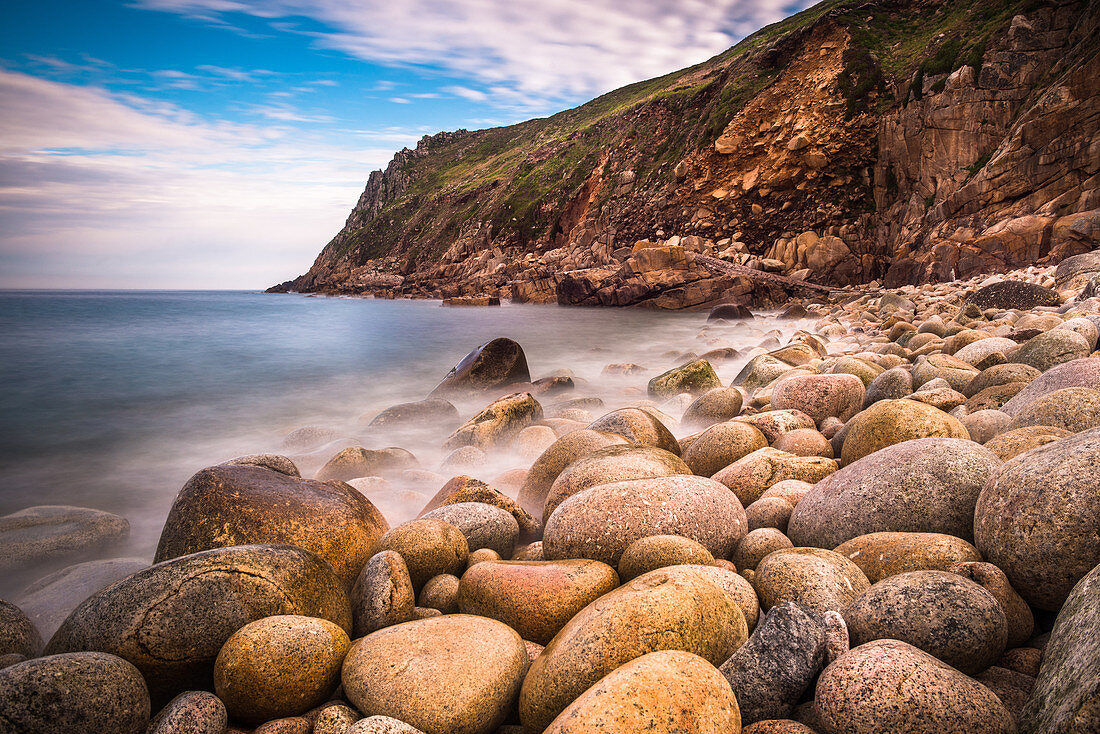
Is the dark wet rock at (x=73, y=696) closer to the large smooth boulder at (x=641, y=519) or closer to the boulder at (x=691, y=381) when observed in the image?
the large smooth boulder at (x=641, y=519)

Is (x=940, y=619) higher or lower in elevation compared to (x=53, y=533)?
higher

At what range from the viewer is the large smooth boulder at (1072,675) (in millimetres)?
1247

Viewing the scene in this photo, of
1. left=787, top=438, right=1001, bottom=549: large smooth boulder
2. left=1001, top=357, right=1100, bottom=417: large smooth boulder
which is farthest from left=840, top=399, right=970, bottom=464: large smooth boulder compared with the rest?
left=787, top=438, right=1001, bottom=549: large smooth boulder

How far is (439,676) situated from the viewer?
81.2 inches

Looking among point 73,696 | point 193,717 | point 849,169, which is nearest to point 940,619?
point 193,717

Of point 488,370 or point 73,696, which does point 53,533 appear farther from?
point 488,370

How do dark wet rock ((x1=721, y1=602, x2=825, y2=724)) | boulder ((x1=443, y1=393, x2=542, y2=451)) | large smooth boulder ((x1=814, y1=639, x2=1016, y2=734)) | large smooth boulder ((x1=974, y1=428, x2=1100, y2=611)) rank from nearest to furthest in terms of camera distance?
large smooth boulder ((x1=814, y1=639, x2=1016, y2=734)), dark wet rock ((x1=721, y1=602, x2=825, y2=724)), large smooth boulder ((x1=974, y1=428, x2=1100, y2=611)), boulder ((x1=443, y1=393, x2=542, y2=451))

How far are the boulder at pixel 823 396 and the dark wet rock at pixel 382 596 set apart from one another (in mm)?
4192

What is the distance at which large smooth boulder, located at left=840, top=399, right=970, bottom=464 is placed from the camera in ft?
11.7

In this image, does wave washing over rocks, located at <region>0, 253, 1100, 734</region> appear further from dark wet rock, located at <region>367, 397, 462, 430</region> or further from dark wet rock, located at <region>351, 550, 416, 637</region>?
dark wet rock, located at <region>367, 397, 462, 430</region>

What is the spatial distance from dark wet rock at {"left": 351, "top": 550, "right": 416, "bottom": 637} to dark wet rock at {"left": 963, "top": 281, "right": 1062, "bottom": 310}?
11.9 m

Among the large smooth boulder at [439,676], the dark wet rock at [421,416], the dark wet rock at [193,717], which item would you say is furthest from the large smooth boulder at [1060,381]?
the dark wet rock at [421,416]

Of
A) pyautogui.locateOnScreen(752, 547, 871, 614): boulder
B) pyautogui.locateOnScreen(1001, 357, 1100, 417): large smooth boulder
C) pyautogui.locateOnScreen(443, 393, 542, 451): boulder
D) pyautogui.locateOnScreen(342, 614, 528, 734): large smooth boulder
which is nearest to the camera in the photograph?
pyautogui.locateOnScreen(342, 614, 528, 734): large smooth boulder

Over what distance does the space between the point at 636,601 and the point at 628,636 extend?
14 cm
